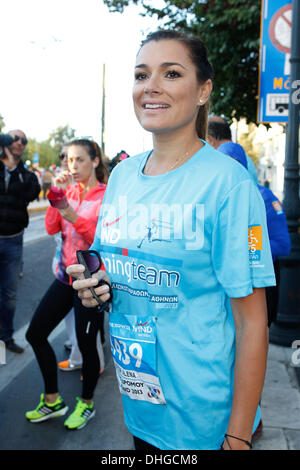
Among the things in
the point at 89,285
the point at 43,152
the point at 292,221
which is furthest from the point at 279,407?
the point at 43,152

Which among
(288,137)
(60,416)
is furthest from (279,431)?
(288,137)

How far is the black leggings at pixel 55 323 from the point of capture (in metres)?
3.13

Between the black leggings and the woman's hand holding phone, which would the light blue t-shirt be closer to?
the woman's hand holding phone

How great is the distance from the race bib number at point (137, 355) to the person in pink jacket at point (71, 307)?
63.3 inches

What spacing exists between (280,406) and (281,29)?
414cm

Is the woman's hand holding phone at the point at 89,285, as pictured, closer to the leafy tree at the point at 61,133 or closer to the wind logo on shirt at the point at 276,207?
the wind logo on shirt at the point at 276,207

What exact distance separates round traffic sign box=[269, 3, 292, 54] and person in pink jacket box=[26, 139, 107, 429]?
9.97ft

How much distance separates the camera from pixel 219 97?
909cm

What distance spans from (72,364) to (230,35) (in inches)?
247

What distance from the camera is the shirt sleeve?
1.25m

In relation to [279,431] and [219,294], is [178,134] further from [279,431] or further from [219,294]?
[279,431]

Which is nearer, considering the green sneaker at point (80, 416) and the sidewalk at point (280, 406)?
the sidewalk at point (280, 406)

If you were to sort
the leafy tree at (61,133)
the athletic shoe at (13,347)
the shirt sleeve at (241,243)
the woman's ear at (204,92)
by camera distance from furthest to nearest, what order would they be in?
the leafy tree at (61,133) → the athletic shoe at (13,347) → the woman's ear at (204,92) → the shirt sleeve at (241,243)

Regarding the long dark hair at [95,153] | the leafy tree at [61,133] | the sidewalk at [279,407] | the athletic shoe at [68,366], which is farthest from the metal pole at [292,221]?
the leafy tree at [61,133]
